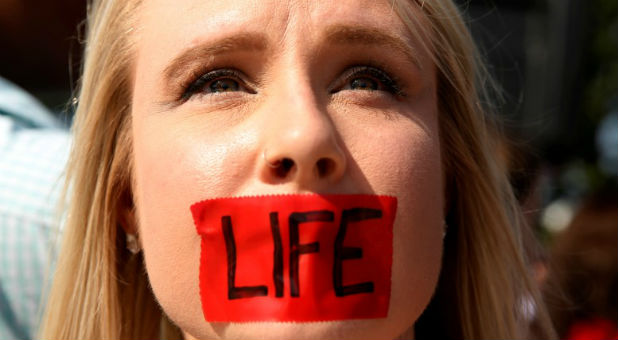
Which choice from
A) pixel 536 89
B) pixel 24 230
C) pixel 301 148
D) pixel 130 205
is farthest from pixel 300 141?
pixel 536 89

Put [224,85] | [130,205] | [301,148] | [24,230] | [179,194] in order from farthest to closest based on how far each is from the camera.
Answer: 1. [24,230]
2. [130,205]
3. [224,85]
4. [179,194]
5. [301,148]

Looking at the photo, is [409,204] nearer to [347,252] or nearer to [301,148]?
[347,252]

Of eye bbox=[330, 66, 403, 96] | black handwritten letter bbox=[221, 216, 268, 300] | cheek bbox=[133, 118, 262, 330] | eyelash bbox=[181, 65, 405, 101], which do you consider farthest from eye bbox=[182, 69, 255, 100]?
black handwritten letter bbox=[221, 216, 268, 300]

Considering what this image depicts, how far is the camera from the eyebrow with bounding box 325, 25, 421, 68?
5.23 ft

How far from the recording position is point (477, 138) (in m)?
1.97

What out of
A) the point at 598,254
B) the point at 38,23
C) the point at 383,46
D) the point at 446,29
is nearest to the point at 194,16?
the point at 383,46

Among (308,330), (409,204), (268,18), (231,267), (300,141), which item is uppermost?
(268,18)

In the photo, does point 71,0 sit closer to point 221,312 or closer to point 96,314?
point 96,314

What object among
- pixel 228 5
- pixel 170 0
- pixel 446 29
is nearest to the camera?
pixel 228 5

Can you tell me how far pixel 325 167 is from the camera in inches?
59.2

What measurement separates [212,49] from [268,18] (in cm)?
15

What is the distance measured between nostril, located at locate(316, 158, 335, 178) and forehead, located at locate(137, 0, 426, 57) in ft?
A: 0.93

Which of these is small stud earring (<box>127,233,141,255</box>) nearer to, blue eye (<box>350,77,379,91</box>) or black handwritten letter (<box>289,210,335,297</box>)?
black handwritten letter (<box>289,210,335,297</box>)

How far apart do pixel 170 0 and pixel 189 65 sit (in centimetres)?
19
